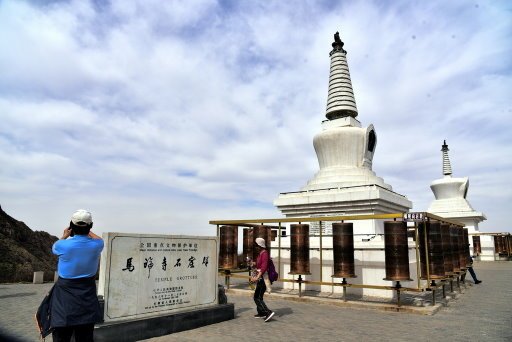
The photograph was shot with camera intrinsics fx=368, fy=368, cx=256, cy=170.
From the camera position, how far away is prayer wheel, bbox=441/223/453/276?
38.1 feet

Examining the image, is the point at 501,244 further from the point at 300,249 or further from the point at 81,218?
the point at 81,218

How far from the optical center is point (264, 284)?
8.80 m

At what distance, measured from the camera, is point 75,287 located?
454cm

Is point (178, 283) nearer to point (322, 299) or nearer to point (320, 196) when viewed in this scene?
point (322, 299)

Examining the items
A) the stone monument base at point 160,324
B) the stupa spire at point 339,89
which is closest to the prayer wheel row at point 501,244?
the stupa spire at point 339,89

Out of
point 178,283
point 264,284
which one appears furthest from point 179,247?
point 264,284

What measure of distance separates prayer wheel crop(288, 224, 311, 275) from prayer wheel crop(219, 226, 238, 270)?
103 inches

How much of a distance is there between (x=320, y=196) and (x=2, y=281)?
1515 cm

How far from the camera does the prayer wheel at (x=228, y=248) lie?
13852mm

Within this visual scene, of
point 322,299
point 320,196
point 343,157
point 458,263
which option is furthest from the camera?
point 343,157

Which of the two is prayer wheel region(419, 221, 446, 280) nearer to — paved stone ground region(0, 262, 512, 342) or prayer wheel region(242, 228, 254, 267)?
paved stone ground region(0, 262, 512, 342)

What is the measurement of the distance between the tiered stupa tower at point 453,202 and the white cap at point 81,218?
39.9m

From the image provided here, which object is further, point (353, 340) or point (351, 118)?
point (351, 118)

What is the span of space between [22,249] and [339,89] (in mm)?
22987
